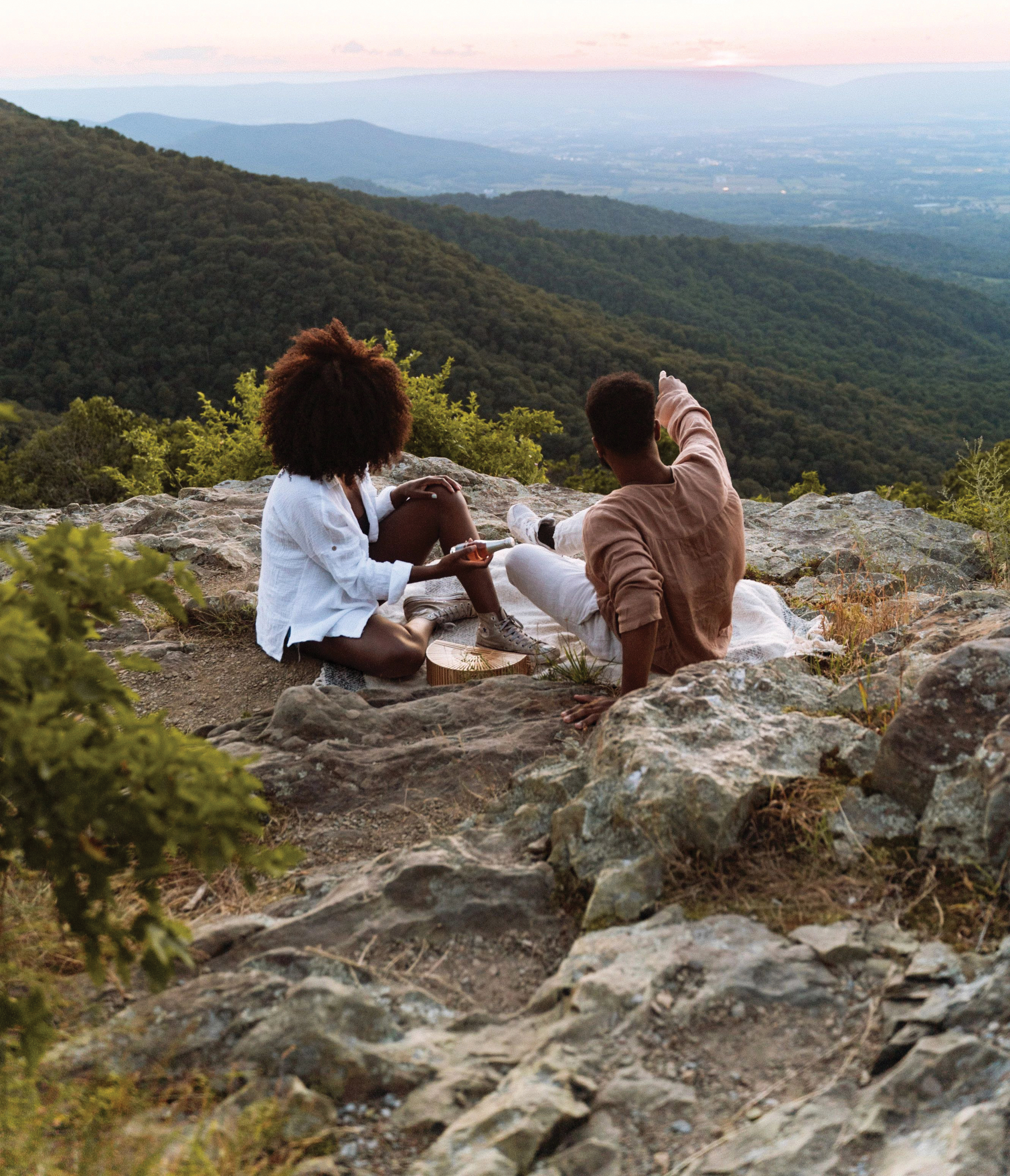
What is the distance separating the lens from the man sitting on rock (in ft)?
10.7

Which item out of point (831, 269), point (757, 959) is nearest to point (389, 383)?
point (757, 959)

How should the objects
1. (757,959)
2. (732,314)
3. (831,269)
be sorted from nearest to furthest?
(757,959) → (732,314) → (831,269)

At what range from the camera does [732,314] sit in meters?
75.2

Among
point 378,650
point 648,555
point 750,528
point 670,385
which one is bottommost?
point 378,650

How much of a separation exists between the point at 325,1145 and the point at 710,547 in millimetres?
2639

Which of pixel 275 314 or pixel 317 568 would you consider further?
pixel 275 314

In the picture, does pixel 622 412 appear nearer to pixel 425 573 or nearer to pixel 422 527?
pixel 425 573

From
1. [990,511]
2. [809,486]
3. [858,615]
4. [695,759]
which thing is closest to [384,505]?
[858,615]

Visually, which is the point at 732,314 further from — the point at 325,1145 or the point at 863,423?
the point at 325,1145

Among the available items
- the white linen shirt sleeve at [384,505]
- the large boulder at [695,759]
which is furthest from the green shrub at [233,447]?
the large boulder at [695,759]

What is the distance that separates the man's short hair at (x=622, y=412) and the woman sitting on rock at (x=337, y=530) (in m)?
1.00

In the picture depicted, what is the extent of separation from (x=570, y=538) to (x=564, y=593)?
74cm

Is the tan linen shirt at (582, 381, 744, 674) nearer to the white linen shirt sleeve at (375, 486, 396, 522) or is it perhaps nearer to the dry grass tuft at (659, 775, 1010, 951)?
the dry grass tuft at (659, 775, 1010, 951)

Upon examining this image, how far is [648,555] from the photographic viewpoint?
339cm
